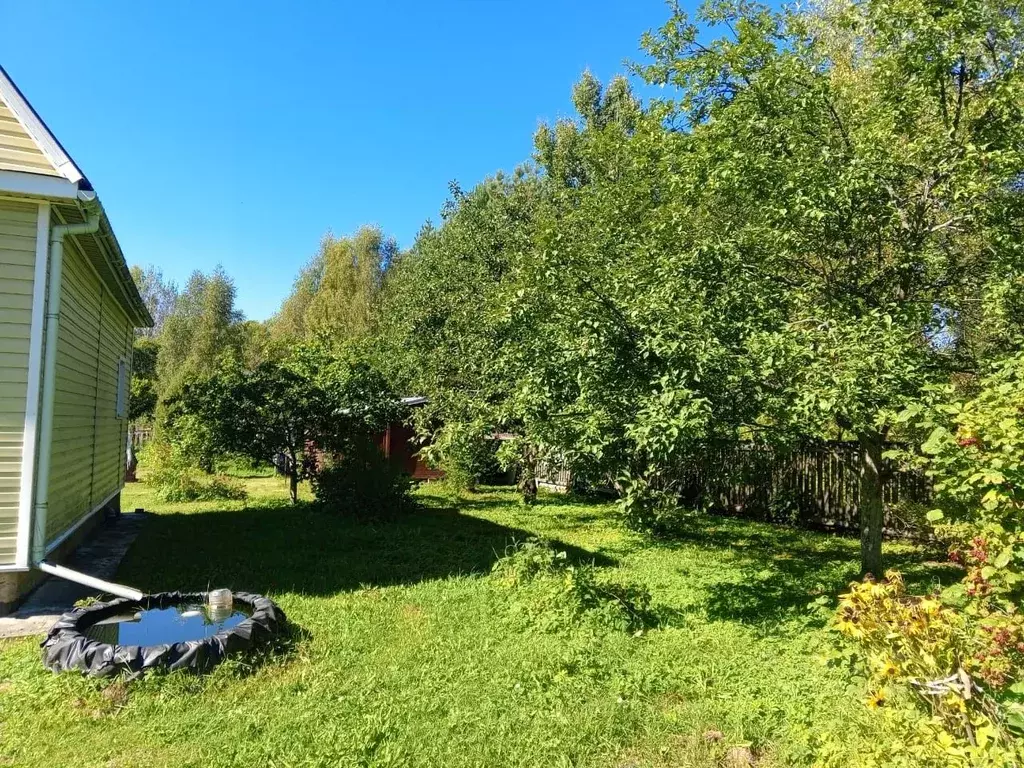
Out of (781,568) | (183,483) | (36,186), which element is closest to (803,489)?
(781,568)

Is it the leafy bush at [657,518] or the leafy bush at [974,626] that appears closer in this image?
the leafy bush at [974,626]

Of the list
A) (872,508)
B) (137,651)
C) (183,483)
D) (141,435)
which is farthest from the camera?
(141,435)

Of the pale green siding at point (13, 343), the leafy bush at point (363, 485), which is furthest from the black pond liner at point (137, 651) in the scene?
the leafy bush at point (363, 485)

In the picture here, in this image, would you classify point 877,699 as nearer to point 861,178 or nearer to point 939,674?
point 939,674

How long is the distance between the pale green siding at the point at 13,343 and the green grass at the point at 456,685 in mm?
1381

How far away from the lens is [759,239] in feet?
21.1

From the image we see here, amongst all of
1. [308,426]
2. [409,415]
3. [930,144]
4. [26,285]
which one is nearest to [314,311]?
[409,415]

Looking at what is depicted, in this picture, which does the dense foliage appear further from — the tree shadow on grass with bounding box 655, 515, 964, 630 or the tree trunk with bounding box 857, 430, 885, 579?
the tree shadow on grass with bounding box 655, 515, 964, 630

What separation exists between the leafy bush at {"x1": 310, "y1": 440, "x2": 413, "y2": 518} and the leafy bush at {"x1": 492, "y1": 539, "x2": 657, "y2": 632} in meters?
5.30

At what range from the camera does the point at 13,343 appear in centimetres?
534

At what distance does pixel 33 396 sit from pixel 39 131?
7.28ft

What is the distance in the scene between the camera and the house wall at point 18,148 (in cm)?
534

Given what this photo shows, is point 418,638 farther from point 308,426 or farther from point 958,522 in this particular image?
point 308,426

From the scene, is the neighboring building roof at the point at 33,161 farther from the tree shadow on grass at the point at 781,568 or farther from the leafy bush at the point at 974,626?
the tree shadow on grass at the point at 781,568
